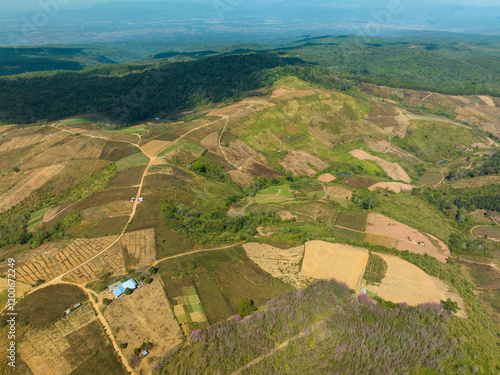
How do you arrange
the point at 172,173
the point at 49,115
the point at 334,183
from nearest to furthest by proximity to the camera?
the point at 172,173
the point at 334,183
the point at 49,115

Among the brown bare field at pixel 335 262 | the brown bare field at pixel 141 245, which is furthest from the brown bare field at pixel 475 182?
the brown bare field at pixel 141 245

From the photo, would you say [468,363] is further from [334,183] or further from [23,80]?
[23,80]

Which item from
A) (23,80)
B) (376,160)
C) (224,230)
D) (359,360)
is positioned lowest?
(376,160)

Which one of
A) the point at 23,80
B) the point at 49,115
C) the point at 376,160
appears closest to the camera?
the point at 376,160

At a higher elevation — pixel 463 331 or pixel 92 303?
pixel 92 303

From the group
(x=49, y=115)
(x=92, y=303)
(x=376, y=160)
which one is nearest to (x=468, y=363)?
(x=92, y=303)

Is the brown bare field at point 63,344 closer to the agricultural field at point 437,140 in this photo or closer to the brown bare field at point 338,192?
the brown bare field at point 338,192
